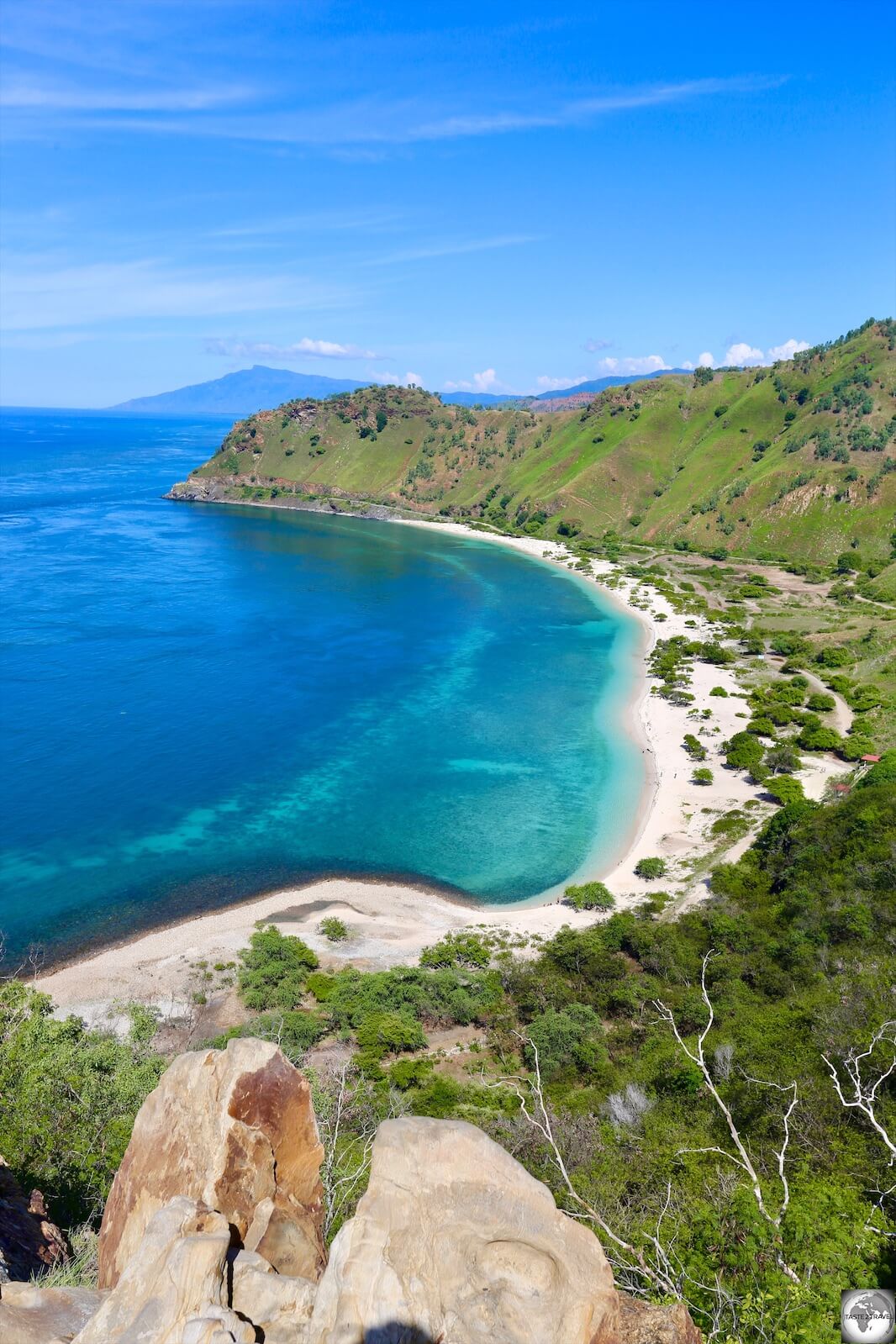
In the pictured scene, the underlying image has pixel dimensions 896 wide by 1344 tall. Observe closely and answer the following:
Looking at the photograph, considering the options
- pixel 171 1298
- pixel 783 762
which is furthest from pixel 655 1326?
pixel 783 762

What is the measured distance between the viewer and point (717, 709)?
72000mm

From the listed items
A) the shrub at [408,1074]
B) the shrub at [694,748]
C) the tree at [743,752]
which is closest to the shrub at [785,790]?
the tree at [743,752]

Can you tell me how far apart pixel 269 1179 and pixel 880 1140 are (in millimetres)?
15973

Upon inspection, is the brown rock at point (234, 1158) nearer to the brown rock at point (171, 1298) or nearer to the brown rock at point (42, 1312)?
A: the brown rock at point (42, 1312)

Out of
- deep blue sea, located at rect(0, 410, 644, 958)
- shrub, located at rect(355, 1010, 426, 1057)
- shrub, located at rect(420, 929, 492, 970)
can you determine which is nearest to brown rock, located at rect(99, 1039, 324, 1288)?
shrub, located at rect(355, 1010, 426, 1057)

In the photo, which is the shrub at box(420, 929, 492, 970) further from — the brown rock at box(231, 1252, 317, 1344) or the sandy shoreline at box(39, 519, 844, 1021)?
the brown rock at box(231, 1252, 317, 1344)

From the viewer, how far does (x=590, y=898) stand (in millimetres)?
43812

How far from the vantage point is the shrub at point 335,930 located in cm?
4100

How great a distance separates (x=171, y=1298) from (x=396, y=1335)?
2.69 meters

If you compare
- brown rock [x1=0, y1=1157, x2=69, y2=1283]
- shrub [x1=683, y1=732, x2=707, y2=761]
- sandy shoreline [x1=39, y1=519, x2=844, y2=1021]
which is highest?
brown rock [x1=0, y1=1157, x2=69, y2=1283]

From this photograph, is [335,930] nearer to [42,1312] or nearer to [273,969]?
[273,969]

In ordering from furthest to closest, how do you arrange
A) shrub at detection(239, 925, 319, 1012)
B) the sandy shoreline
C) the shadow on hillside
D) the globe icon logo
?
the sandy shoreline < shrub at detection(239, 925, 319, 1012) < the globe icon logo < the shadow on hillside

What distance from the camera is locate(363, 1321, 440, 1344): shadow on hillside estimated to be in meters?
7.67

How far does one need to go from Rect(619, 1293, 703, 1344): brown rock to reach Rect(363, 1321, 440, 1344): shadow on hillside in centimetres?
211
